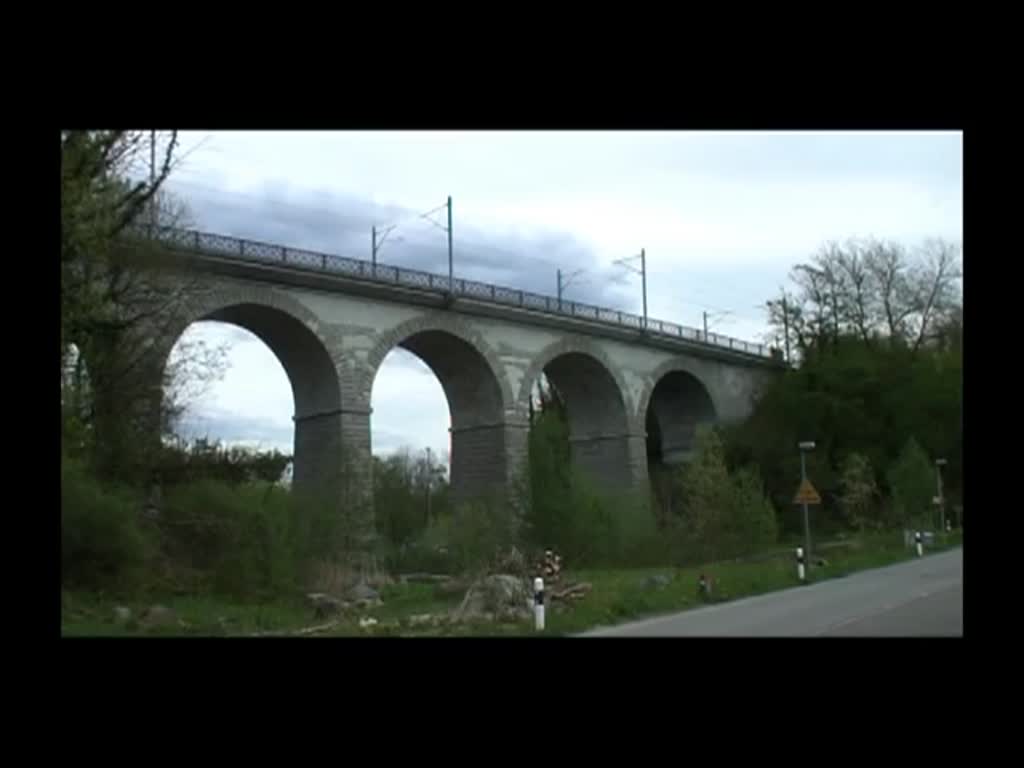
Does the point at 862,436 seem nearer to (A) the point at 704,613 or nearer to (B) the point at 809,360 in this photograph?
(B) the point at 809,360

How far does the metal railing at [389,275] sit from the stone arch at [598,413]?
61.8 inches

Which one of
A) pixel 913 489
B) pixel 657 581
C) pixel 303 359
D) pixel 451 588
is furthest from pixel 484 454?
pixel 657 581

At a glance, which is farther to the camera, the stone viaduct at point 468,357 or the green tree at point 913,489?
the green tree at point 913,489

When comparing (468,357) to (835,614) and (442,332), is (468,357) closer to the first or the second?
(442,332)

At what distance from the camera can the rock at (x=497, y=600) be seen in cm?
1556

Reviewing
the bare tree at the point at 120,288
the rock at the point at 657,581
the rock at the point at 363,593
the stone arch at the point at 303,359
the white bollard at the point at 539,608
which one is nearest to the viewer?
the bare tree at the point at 120,288

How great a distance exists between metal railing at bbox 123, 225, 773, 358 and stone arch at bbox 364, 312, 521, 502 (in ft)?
3.75

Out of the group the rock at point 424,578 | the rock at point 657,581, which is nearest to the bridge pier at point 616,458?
the rock at point 424,578

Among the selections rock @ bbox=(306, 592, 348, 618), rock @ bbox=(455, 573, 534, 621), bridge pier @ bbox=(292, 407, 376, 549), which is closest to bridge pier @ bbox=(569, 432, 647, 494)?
bridge pier @ bbox=(292, 407, 376, 549)

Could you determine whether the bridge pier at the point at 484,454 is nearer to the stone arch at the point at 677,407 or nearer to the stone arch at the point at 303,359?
the stone arch at the point at 303,359

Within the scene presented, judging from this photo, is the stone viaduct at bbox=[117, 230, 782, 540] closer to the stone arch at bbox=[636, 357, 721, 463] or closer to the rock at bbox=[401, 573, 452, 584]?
the stone arch at bbox=[636, 357, 721, 463]

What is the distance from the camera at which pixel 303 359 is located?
107ft

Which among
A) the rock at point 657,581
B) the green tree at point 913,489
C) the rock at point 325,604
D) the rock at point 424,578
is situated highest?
the green tree at point 913,489
